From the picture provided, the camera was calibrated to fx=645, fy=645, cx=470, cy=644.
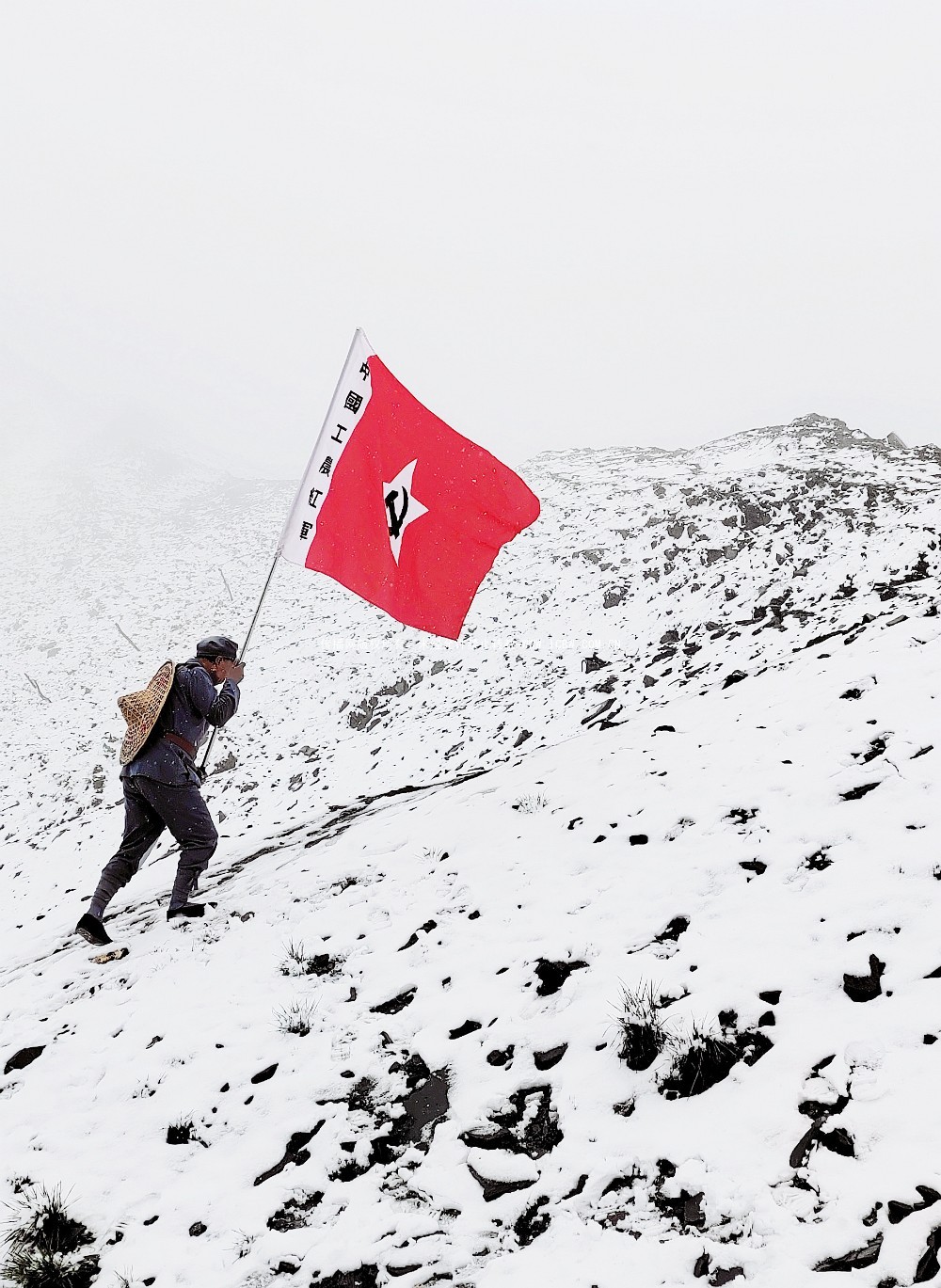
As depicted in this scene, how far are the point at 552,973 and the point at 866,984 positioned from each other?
5.84 ft

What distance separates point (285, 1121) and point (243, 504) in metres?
59.8

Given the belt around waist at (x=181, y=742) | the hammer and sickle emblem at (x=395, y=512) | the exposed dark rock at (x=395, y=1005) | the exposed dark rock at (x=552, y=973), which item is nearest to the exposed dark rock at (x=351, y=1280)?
the exposed dark rock at (x=395, y=1005)

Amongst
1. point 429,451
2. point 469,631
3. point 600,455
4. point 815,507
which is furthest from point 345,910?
point 600,455

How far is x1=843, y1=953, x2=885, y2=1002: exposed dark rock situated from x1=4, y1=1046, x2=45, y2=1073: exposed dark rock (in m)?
5.16

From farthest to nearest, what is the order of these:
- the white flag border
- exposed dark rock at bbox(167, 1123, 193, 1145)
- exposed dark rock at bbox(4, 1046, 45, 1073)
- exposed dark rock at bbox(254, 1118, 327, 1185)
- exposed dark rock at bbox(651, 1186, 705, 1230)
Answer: the white flag border, exposed dark rock at bbox(4, 1046, 45, 1073), exposed dark rock at bbox(167, 1123, 193, 1145), exposed dark rock at bbox(254, 1118, 327, 1185), exposed dark rock at bbox(651, 1186, 705, 1230)

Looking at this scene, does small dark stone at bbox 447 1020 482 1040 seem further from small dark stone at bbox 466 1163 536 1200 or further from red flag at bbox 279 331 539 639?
red flag at bbox 279 331 539 639

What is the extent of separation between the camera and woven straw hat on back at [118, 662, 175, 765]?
19.2 ft

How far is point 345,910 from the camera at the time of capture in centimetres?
540

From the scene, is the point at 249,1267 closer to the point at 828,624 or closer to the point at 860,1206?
the point at 860,1206

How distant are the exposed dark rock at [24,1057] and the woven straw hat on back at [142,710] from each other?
221 centimetres

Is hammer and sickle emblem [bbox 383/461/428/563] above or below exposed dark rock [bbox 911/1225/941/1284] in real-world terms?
above

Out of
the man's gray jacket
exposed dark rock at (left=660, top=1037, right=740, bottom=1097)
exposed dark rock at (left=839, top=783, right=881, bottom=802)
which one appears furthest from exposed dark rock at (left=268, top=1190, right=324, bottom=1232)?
exposed dark rock at (left=839, top=783, right=881, bottom=802)

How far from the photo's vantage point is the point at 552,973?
13.8ft

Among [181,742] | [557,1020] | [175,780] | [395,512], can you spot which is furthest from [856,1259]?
[395,512]
